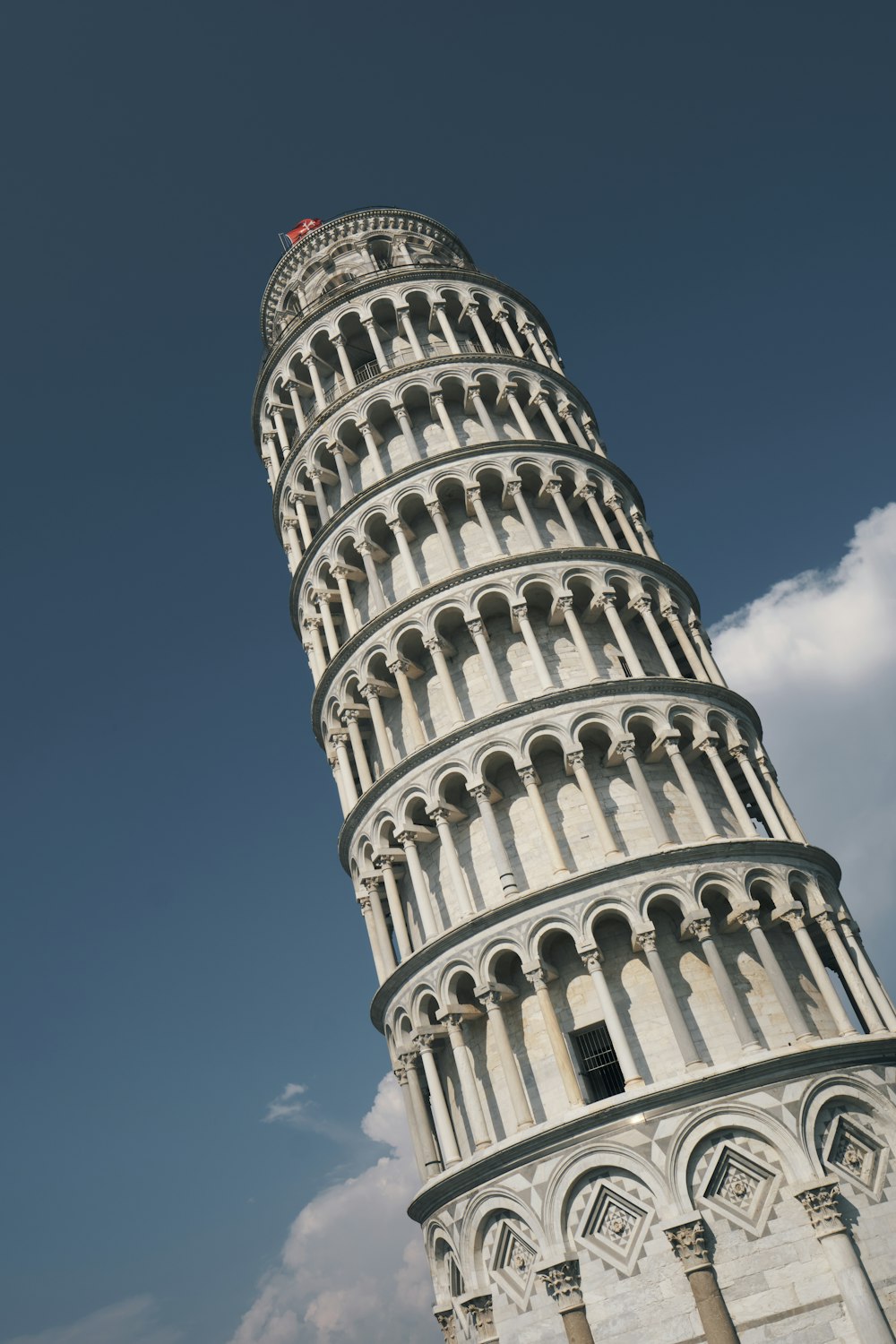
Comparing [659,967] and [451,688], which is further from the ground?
[451,688]

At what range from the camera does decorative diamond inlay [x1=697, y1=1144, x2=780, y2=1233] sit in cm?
2106

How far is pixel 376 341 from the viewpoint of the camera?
38500 mm

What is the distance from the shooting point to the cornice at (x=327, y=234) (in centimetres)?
4644

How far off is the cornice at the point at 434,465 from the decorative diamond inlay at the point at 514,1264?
68.4ft

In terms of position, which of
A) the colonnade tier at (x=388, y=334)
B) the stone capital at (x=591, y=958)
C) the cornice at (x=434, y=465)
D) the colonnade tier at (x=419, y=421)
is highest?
the colonnade tier at (x=388, y=334)

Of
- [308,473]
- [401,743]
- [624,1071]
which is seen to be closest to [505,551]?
[401,743]

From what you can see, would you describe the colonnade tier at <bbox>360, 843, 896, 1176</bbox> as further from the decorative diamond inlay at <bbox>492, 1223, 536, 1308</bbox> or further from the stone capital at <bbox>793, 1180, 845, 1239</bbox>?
the stone capital at <bbox>793, 1180, 845, 1239</bbox>

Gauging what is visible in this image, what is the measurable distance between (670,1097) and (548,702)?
9.84 metres

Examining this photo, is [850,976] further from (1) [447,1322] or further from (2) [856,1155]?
(1) [447,1322]

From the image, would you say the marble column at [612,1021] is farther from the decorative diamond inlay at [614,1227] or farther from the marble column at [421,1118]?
the marble column at [421,1118]

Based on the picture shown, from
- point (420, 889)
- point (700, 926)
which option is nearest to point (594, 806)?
point (700, 926)

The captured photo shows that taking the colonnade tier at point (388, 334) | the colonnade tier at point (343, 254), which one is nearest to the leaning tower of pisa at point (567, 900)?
the colonnade tier at point (388, 334)

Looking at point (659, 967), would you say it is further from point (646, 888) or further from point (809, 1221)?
point (809, 1221)

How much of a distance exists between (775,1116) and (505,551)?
1713cm
